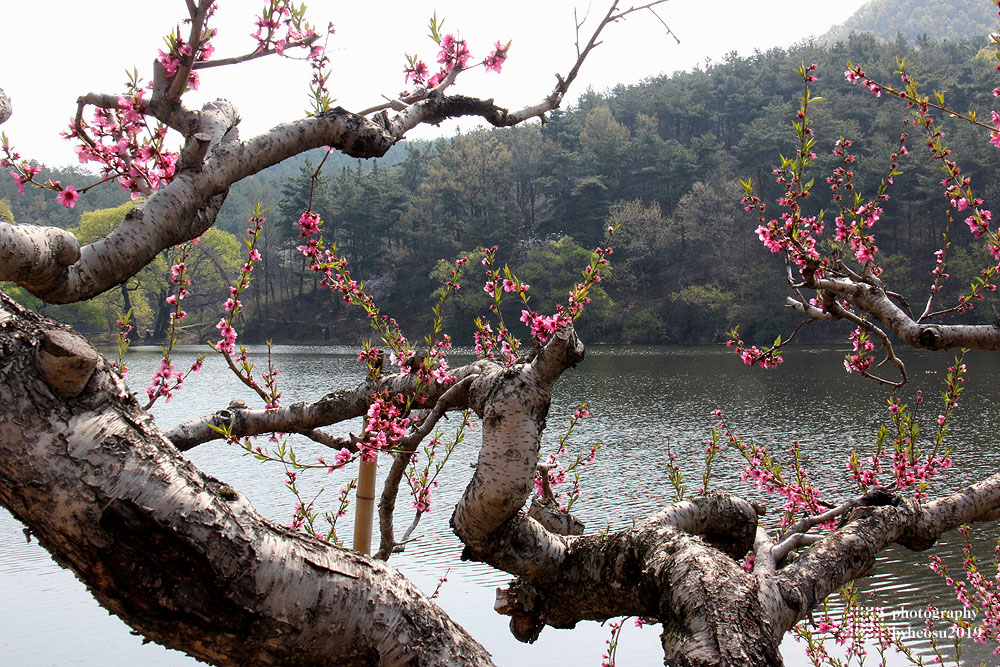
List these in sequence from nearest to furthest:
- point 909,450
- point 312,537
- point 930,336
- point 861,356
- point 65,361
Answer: point 65,361 < point 312,537 < point 930,336 < point 861,356 < point 909,450

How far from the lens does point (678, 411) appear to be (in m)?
23.7

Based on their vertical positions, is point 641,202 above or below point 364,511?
above

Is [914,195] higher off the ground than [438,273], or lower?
higher

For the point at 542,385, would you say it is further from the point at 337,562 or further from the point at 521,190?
the point at 521,190

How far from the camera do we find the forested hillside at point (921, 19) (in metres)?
147

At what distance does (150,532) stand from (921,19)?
632 feet

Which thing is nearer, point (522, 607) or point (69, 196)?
point (522, 607)

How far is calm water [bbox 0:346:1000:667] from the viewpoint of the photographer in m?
9.38

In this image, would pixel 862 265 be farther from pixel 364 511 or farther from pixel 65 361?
pixel 65 361

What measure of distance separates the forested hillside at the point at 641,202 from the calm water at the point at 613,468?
1526 centimetres

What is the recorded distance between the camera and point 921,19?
158 m

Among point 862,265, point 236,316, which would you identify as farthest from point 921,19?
point 236,316

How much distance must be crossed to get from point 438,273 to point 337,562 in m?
56.1

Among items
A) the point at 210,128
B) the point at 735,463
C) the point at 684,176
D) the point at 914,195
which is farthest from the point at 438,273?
the point at 210,128
